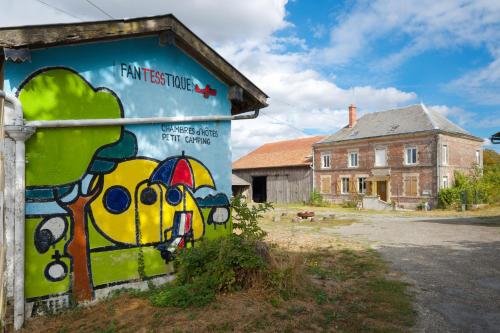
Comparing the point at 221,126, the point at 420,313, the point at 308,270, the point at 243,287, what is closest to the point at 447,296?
the point at 420,313

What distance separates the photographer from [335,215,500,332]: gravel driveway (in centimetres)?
504

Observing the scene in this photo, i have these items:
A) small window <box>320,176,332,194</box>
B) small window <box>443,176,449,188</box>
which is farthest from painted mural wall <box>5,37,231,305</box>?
small window <box>320,176,332,194</box>

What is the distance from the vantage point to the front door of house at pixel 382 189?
29.2 meters

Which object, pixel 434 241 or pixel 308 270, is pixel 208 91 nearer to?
pixel 308 270

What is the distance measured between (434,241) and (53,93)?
12.0 m

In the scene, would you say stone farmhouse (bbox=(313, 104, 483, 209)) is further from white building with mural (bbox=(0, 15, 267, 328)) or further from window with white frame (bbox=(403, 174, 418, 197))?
white building with mural (bbox=(0, 15, 267, 328))

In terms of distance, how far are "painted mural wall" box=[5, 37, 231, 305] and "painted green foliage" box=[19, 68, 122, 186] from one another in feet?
0.05

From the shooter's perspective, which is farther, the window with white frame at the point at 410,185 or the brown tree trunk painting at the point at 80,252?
the window with white frame at the point at 410,185

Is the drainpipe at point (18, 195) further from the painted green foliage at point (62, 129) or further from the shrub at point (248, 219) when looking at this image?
the shrub at point (248, 219)

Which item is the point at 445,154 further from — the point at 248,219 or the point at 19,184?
the point at 19,184

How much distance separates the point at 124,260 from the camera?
5672 millimetres

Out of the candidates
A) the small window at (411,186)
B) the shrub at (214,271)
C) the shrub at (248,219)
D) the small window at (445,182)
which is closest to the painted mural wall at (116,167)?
the shrub at (248,219)

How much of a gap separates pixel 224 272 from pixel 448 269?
5575 mm

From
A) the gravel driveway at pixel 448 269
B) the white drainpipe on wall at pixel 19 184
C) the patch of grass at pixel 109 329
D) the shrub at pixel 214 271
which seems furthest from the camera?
the shrub at pixel 214 271
